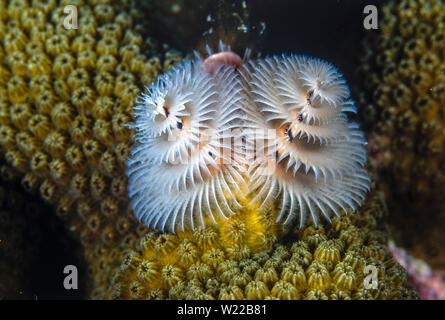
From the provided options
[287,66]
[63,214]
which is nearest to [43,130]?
[63,214]

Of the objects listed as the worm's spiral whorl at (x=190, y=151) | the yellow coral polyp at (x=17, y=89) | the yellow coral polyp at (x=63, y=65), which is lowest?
the worm's spiral whorl at (x=190, y=151)

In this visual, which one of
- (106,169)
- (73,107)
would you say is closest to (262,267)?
(106,169)

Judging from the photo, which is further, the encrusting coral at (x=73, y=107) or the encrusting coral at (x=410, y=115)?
the encrusting coral at (x=410, y=115)

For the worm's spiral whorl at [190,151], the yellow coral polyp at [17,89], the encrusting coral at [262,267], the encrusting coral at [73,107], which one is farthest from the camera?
the yellow coral polyp at [17,89]

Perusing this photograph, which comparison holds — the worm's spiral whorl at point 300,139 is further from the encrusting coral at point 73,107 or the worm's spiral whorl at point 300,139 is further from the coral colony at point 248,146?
the encrusting coral at point 73,107

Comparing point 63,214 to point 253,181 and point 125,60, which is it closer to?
point 125,60

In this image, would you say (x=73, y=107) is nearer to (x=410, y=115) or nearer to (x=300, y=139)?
(x=300, y=139)

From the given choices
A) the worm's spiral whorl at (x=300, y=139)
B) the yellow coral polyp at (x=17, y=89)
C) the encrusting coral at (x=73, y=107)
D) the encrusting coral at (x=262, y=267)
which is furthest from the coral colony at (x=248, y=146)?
the yellow coral polyp at (x=17, y=89)

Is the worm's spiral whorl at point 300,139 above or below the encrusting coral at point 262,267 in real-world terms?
above
